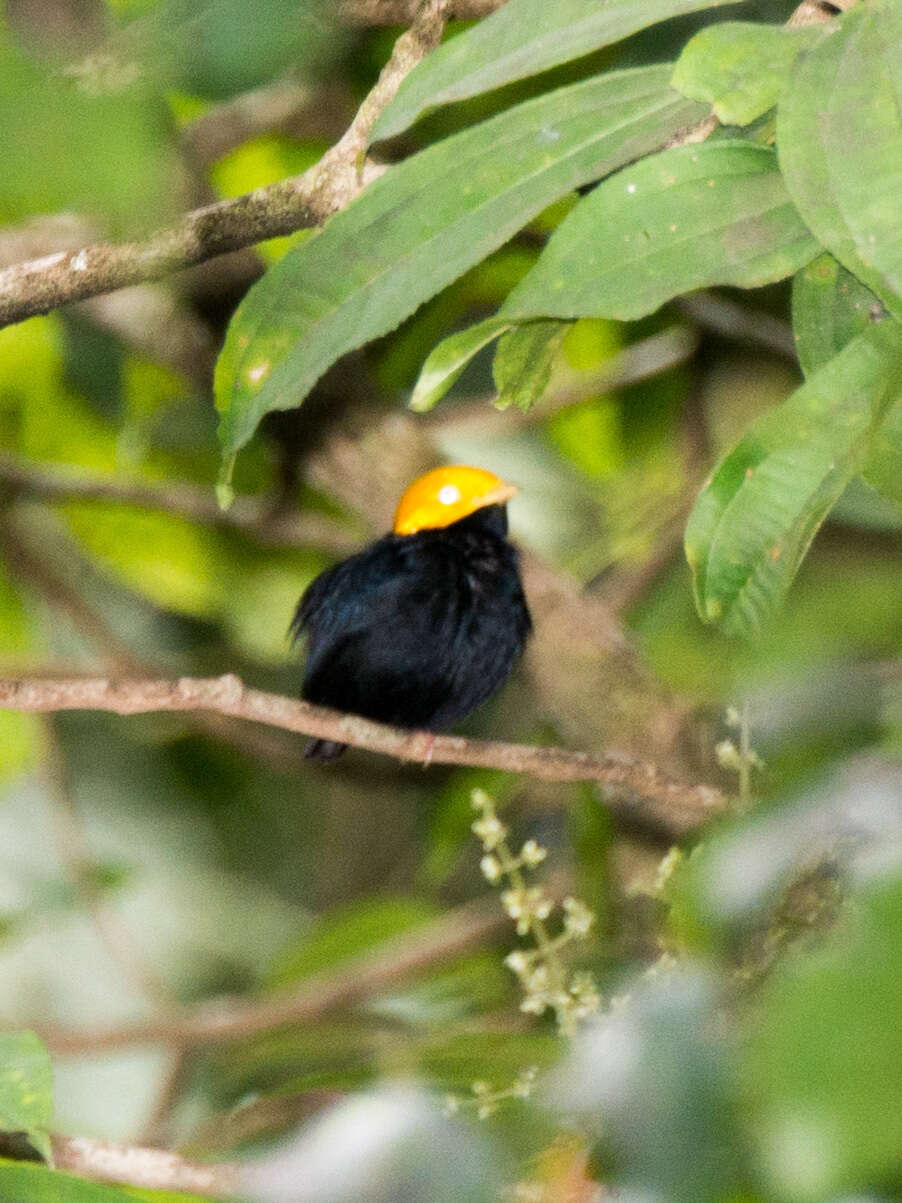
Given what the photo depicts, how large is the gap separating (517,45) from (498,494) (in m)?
2.20

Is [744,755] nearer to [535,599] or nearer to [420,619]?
[420,619]

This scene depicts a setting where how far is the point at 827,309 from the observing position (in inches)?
54.2

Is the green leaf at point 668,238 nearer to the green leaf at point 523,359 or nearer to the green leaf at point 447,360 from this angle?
the green leaf at point 447,360

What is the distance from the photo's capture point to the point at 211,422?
367cm

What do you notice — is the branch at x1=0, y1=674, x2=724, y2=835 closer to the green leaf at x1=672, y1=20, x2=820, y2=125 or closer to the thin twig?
the green leaf at x1=672, y1=20, x2=820, y2=125

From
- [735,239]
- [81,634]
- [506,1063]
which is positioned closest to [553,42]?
[735,239]

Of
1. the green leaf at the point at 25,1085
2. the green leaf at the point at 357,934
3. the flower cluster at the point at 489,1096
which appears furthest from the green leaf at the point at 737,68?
the green leaf at the point at 357,934

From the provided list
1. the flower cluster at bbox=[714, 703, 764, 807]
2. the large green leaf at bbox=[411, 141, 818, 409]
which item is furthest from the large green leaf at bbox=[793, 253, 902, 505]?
the flower cluster at bbox=[714, 703, 764, 807]

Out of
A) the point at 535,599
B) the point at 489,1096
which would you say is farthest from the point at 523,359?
the point at 535,599

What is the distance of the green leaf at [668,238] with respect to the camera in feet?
3.77

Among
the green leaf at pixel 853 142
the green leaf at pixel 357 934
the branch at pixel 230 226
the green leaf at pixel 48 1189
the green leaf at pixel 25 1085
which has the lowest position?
the green leaf at pixel 48 1189

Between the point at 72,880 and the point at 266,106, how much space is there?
7.34 feet

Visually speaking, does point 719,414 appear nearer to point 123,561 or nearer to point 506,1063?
point 123,561

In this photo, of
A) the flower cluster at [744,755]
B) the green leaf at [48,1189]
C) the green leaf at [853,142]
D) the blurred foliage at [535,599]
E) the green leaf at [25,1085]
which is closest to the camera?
the blurred foliage at [535,599]
